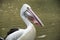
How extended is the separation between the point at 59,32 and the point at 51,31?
0.40 ft

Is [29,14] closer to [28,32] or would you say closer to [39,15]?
[28,32]

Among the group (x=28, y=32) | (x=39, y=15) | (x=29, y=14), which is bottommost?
(x=28, y=32)

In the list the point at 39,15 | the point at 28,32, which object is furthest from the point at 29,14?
the point at 39,15

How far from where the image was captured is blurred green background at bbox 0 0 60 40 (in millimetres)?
3294

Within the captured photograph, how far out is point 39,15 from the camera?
12.9ft

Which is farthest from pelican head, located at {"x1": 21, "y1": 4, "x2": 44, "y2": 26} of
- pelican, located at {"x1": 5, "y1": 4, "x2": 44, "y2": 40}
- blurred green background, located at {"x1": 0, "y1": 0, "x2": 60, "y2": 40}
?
blurred green background, located at {"x1": 0, "y1": 0, "x2": 60, "y2": 40}

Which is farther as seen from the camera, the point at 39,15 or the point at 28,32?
the point at 39,15

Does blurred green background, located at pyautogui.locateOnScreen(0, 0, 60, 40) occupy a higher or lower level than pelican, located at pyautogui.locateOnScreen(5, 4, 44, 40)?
higher

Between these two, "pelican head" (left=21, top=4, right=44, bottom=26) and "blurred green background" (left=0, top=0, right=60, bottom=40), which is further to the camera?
"blurred green background" (left=0, top=0, right=60, bottom=40)

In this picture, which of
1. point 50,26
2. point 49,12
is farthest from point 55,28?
point 49,12

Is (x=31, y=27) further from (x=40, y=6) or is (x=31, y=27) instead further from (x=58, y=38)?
(x=40, y=6)

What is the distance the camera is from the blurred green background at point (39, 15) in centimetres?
329

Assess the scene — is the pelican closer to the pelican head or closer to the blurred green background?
the pelican head

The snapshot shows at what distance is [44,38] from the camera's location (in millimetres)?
3092
